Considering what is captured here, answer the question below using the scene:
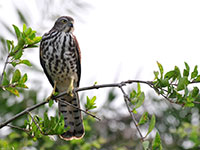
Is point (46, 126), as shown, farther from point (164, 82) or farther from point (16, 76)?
point (164, 82)

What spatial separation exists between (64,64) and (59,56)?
14 centimetres

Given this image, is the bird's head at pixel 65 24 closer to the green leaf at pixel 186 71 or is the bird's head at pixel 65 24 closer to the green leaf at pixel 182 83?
the green leaf at pixel 186 71

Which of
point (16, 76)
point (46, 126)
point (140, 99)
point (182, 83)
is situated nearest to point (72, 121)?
point (46, 126)

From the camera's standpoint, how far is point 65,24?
5.80m

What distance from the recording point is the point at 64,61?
16.2 feet

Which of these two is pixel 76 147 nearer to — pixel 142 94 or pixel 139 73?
pixel 139 73

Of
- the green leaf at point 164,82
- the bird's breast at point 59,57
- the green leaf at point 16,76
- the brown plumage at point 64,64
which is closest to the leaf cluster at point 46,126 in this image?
the green leaf at point 16,76

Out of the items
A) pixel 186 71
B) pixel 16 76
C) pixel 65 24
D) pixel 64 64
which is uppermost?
pixel 65 24

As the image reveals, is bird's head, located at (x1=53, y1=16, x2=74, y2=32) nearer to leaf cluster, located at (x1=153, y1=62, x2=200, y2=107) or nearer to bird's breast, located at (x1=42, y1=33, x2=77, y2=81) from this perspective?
bird's breast, located at (x1=42, y1=33, x2=77, y2=81)

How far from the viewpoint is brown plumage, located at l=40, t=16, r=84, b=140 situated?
491 centimetres

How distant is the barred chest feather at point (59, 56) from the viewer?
4.93m

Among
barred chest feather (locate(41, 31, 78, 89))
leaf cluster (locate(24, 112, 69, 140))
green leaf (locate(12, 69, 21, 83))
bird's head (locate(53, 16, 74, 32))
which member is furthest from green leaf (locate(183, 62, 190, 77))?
bird's head (locate(53, 16, 74, 32))

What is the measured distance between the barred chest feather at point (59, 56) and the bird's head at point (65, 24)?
1.52 feet

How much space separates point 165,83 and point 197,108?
8.85 feet
